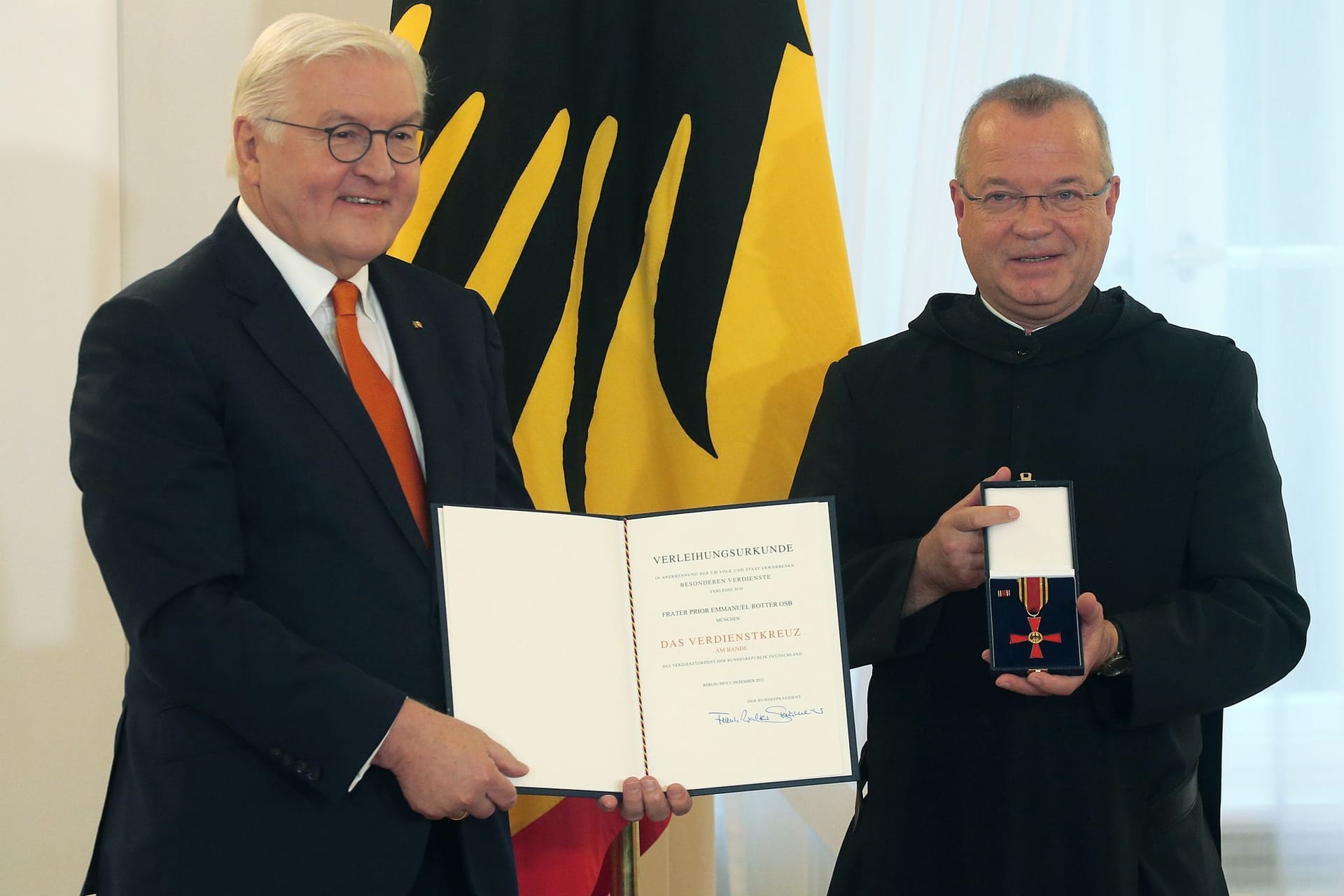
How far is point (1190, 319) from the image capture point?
3184 millimetres

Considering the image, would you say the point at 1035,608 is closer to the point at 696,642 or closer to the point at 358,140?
the point at 696,642

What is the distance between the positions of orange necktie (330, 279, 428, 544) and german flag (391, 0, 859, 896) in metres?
0.74

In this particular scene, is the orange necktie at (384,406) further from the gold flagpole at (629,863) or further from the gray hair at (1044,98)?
the gray hair at (1044,98)

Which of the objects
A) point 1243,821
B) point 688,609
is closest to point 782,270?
point 688,609

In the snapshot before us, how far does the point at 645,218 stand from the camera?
2.65m

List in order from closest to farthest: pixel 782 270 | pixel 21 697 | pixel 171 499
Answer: pixel 171 499 → pixel 782 270 → pixel 21 697

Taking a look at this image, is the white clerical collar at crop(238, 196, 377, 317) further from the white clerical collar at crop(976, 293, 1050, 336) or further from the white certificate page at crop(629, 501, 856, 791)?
the white clerical collar at crop(976, 293, 1050, 336)

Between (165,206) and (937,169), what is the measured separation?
1.80 meters

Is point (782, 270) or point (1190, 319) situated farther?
point (1190, 319)

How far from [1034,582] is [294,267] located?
1142 millimetres

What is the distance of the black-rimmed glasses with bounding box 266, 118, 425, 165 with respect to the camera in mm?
1817

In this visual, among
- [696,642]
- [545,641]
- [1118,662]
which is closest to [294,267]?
[545,641]

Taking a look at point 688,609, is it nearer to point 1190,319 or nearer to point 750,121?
point 750,121
